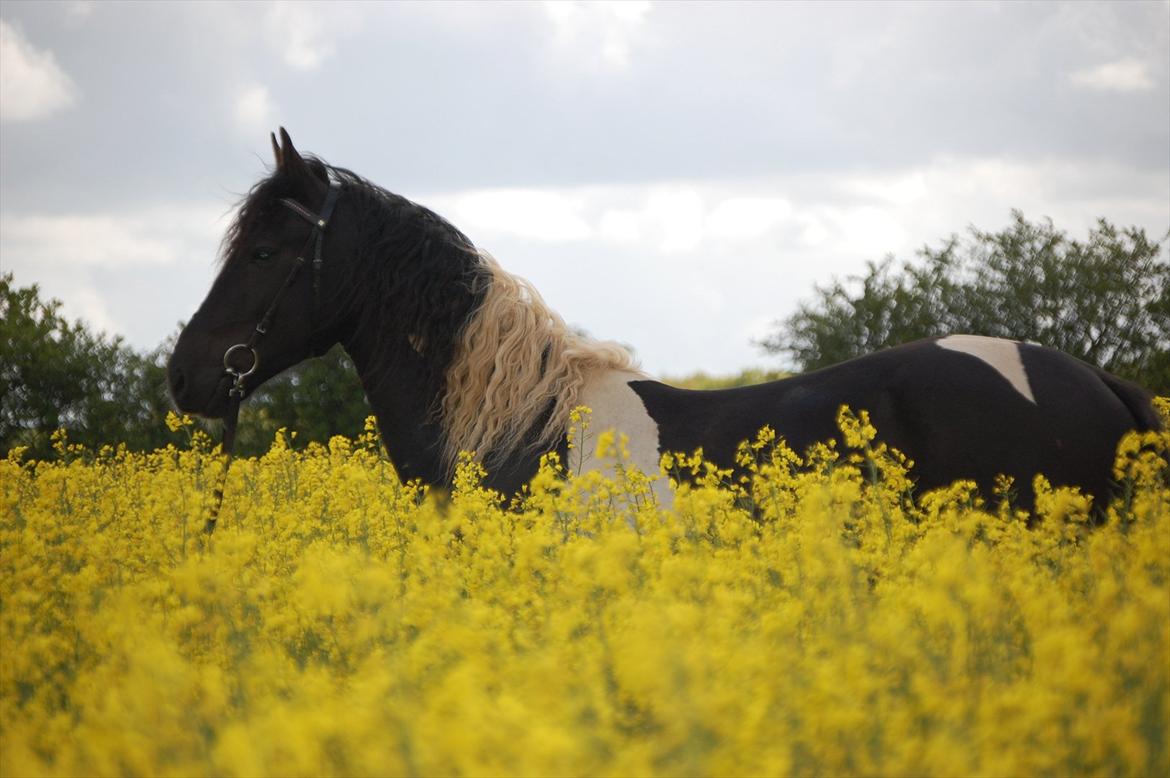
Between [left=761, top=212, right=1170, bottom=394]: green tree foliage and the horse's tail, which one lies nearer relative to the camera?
the horse's tail

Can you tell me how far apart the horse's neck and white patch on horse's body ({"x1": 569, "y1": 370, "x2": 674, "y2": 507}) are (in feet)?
2.15

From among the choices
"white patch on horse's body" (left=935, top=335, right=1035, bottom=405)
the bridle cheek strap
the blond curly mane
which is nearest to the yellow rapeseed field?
"white patch on horse's body" (left=935, top=335, right=1035, bottom=405)

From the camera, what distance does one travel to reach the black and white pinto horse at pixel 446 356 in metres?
4.68

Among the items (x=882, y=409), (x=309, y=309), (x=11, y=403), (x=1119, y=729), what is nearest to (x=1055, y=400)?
(x=882, y=409)

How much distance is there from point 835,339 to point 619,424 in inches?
741

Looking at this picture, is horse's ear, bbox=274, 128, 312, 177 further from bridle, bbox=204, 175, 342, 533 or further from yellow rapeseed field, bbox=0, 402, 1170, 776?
yellow rapeseed field, bbox=0, 402, 1170, 776

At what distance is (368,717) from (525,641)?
0.57 metres

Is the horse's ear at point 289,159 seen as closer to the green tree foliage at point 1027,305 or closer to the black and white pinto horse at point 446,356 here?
the black and white pinto horse at point 446,356

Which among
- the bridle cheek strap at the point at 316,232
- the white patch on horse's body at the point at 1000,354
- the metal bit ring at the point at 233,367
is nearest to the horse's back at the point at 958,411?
the white patch on horse's body at the point at 1000,354

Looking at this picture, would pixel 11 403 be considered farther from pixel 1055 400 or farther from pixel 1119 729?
pixel 1119 729

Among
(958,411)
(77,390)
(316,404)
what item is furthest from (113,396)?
(958,411)

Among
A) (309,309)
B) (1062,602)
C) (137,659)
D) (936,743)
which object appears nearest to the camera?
(936,743)

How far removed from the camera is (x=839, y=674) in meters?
2.09

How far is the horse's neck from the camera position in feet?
16.4
